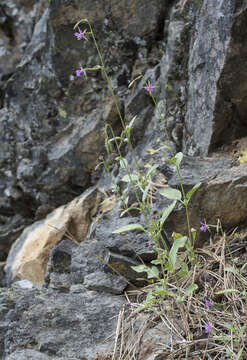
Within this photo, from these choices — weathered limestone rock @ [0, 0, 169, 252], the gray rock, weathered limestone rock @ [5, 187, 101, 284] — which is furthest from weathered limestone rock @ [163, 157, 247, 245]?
weathered limestone rock @ [0, 0, 169, 252]

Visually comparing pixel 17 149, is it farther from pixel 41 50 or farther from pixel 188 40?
pixel 188 40

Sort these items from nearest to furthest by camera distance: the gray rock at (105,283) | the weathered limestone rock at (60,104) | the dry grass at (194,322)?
the dry grass at (194,322), the gray rock at (105,283), the weathered limestone rock at (60,104)

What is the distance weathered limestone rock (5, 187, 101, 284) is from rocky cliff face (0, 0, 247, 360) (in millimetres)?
132

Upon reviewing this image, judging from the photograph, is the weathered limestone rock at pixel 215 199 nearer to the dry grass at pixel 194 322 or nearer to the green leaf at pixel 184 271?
the dry grass at pixel 194 322

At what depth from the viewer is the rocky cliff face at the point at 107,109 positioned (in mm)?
2291

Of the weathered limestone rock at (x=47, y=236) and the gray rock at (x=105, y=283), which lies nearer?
the gray rock at (x=105, y=283)

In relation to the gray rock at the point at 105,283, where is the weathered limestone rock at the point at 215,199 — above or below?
above

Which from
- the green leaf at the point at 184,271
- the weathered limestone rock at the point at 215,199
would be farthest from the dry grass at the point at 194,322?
the weathered limestone rock at the point at 215,199

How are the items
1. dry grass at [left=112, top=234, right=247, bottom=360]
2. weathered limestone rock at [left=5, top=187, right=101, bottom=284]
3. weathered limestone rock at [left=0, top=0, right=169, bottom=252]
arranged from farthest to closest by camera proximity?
weathered limestone rock at [left=0, top=0, right=169, bottom=252]
weathered limestone rock at [left=5, top=187, right=101, bottom=284]
dry grass at [left=112, top=234, right=247, bottom=360]

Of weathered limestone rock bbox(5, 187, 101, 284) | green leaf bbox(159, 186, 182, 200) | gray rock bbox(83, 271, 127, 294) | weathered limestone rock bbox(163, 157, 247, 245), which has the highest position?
green leaf bbox(159, 186, 182, 200)

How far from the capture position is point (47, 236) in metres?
3.72

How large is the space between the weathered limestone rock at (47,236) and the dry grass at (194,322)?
1.64 meters

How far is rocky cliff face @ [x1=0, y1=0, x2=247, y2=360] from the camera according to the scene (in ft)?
7.52

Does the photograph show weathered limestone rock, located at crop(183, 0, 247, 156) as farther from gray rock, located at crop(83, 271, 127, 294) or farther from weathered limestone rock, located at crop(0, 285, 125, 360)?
weathered limestone rock, located at crop(0, 285, 125, 360)
